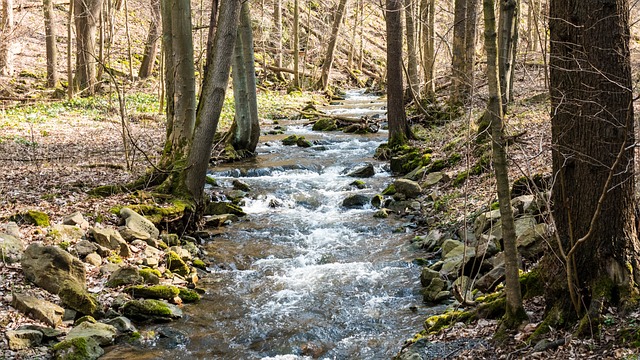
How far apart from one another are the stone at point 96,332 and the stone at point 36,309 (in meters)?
0.29

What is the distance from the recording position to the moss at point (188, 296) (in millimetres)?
8023

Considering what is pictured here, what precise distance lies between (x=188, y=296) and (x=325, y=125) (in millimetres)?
14466

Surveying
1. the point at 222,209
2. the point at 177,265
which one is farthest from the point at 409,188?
the point at 177,265

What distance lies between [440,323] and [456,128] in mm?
9988

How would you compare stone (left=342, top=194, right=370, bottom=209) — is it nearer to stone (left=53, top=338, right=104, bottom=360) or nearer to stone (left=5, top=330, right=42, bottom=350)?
stone (left=53, top=338, right=104, bottom=360)

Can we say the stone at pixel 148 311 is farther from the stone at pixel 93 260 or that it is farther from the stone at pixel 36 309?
the stone at pixel 93 260

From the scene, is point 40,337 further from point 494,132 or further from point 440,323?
point 494,132

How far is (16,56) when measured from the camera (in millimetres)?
26688

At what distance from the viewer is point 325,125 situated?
21.9 metres

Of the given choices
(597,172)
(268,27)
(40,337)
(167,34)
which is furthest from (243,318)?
(268,27)

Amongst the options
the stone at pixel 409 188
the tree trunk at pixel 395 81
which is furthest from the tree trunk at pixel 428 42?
the stone at pixel 409 188

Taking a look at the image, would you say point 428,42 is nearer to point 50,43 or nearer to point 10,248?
point 50,43

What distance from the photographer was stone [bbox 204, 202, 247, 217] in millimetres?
11992

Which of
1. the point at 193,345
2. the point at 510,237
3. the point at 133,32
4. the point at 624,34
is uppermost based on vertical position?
the point at 133,32
